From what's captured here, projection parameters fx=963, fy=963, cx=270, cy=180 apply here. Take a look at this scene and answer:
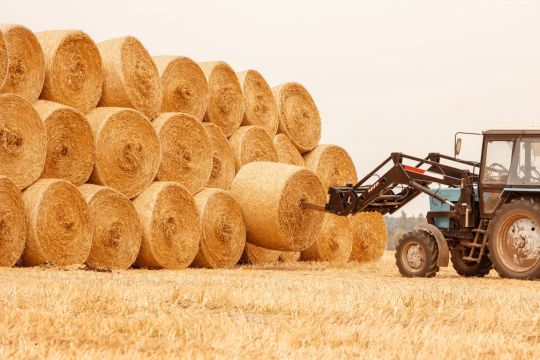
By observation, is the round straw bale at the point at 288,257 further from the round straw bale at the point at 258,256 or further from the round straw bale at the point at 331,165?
the round straw bale at the point at 331,165

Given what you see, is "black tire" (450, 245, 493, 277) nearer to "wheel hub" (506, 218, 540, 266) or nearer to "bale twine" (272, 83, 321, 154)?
"wheel hub" (506, 218, 540, 266)

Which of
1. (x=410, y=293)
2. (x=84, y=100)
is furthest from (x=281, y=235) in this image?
(x=410, y=293)

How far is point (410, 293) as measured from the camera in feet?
28.4

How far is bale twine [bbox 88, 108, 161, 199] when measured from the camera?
13277mm

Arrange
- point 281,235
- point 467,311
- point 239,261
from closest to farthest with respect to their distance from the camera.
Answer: point 467,311 → point 281,235 → point 239,261

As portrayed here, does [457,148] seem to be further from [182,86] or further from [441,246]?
[182,86]

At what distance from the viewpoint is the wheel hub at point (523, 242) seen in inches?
477

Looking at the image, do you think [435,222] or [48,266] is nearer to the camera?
[48,266]

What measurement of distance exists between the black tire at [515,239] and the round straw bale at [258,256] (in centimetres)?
504

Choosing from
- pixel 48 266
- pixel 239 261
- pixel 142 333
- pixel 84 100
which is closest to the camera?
pixel 142 333

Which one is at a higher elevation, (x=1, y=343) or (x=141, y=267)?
(x=1, y=343)

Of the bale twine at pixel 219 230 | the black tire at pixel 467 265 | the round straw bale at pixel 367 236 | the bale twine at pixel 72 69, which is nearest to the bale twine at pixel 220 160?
the bale twine at pixel 219 230

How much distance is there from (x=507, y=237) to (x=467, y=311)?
507 cm

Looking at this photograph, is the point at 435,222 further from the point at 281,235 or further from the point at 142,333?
the point at 142,333
